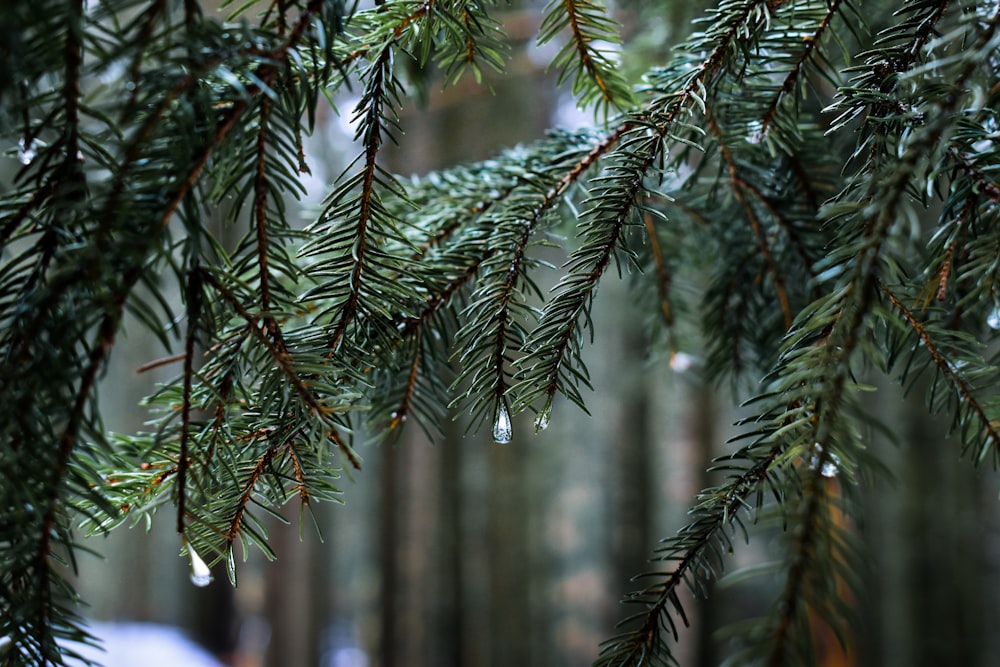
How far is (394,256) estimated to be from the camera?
2.09ft

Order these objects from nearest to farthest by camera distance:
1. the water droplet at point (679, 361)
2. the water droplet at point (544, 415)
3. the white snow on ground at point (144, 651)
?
1. the water droplet at point (544, 415)
2. the water droplet at point (679, 361)
3. the white snow on ground at point (144, 651)

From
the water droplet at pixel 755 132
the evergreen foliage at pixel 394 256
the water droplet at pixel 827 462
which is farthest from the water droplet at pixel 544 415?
the water droplet at pixel 755 132

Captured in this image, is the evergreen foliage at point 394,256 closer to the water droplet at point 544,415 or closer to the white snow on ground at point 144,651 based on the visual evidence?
the water droplet at point 544,415

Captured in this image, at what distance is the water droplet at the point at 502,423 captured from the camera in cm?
60

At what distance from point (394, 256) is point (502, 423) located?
0.18 meters

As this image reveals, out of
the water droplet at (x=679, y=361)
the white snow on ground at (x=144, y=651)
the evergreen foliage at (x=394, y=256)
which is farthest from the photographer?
the white snow on ground at (x=144, y=651)

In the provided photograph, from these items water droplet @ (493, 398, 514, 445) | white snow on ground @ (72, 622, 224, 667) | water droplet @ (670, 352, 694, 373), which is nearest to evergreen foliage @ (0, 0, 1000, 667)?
water droplet @ (493, 398, 514, 445)

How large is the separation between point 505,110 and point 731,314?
13.5 ft

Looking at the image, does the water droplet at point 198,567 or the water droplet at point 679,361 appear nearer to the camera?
the water droplet at point 198,567

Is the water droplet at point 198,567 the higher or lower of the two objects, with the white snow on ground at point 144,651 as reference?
higher

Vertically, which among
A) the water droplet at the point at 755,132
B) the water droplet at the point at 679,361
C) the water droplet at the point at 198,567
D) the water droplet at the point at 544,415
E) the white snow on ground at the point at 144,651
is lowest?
the white snow on ground at the point at 144,651

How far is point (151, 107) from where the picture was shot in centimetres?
47

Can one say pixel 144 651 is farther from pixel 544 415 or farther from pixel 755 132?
pixel 755 132

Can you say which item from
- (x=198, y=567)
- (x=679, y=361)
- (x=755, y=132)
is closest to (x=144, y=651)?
(x=679, y=361)
